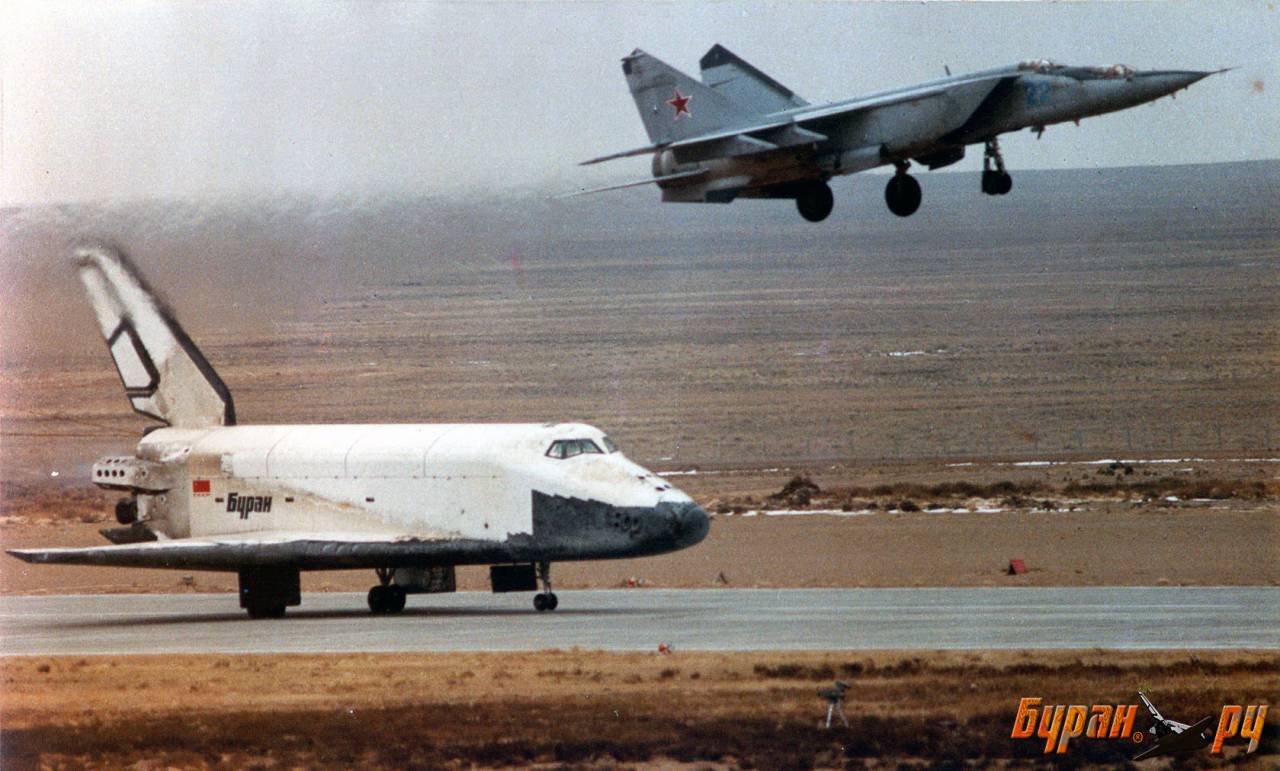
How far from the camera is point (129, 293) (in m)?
39.8

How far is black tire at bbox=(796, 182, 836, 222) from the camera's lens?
3291cm

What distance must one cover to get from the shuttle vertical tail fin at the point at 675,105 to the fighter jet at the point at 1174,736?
14.0 m

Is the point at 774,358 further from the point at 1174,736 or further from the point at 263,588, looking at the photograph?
the point at 1174,736

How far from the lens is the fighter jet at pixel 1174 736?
77.4ft

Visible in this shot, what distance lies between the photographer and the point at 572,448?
35.7 meters

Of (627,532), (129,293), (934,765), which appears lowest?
(934,765)

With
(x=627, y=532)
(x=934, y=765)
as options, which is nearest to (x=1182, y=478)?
(x=627, y=532)

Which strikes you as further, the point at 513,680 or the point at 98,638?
the point at 98,638

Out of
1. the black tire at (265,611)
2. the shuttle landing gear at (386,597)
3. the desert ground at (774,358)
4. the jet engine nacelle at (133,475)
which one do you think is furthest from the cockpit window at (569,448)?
the jet engine nacelle at (133,475)

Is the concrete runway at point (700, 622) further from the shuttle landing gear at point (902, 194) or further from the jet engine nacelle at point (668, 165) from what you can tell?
the jet engine nacelle at point (668, 165)

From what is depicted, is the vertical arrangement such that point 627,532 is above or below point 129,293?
below

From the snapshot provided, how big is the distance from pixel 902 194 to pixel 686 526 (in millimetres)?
7368

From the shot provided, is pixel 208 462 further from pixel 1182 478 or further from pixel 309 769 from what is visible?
pixel 1182 478

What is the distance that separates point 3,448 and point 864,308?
151 ft
